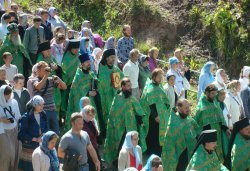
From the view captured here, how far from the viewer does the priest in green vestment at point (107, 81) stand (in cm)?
1592

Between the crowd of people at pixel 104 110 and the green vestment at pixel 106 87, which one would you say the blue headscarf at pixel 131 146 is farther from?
the green vestment at pixel 106 87

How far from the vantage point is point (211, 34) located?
75.4ft

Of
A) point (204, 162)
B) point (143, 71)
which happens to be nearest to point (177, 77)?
point (143, 71)

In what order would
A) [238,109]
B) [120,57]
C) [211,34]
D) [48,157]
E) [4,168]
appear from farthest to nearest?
[211,34] → [120,57] → [238,109] → [4,168] → [48,157]

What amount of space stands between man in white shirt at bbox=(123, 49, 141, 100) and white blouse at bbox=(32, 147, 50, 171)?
461 centimetres

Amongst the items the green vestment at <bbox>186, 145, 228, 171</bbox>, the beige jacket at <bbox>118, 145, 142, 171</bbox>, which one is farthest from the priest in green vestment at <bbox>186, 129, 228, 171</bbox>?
the beige jacket at <bbox>118, 145, 142, 171</bbox>

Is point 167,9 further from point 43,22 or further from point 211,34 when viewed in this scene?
point 43,22

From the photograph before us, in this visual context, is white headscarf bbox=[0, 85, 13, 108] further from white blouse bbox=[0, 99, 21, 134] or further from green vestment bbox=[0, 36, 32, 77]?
green vestment bbox=[0, 36, 32, 77]

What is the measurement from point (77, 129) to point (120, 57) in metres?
5.36

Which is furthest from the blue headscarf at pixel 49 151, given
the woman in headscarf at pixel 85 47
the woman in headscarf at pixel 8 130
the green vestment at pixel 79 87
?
the woman in headscarf at pixel 85 47

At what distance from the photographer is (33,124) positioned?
43.4 feet

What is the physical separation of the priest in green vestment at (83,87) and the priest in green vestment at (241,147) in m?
3.23

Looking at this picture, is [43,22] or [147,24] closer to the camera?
[43,22]

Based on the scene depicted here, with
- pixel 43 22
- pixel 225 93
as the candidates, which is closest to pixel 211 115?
pixel 225 93
